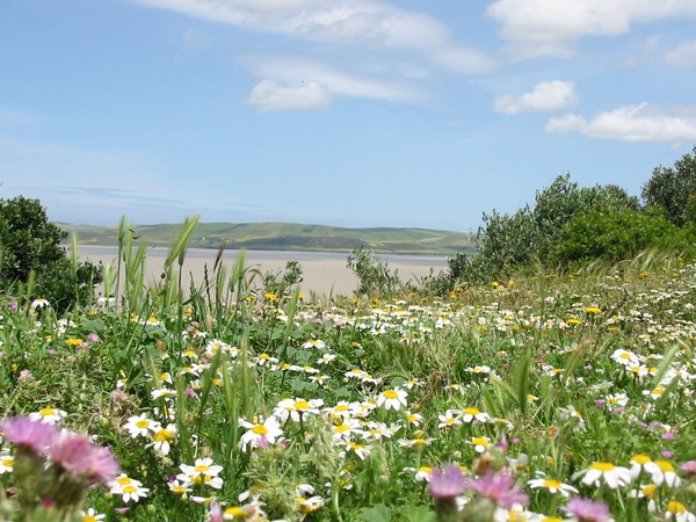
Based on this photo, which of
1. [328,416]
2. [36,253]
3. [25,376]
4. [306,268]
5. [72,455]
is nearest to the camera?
[72,455]

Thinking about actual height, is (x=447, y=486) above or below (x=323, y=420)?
above

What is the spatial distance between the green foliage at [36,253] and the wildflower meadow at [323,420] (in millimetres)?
4350

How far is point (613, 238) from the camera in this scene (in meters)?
15.4

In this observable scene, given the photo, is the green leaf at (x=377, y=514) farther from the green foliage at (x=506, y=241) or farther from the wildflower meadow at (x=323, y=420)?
the green foliage at (x=506, y=241)

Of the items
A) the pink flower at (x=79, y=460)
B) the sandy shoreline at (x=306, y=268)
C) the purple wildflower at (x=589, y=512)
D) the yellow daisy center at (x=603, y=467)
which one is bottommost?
the sandy shoreline at (x=306, y=268)

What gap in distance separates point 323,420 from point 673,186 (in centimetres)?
3528

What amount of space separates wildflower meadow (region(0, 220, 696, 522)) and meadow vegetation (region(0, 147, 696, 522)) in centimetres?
1

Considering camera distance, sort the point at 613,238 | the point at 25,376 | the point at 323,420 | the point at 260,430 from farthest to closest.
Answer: the point at 613,238, the point at 25,376, the point at 260,430, the point at 323,420

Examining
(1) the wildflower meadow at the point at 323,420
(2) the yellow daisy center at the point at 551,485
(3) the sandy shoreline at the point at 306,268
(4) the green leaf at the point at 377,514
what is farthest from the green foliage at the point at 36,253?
(2) the yellow daisy center at the point at 551,485

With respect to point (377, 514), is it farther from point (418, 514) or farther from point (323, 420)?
point (323, 420)

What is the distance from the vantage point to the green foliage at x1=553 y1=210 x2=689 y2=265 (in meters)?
15.3

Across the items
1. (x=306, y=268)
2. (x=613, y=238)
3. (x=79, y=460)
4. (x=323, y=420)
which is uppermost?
(x=613, y=238)

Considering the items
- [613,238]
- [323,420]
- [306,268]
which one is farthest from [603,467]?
[306,268]

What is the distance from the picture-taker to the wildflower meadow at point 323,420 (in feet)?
6.24
